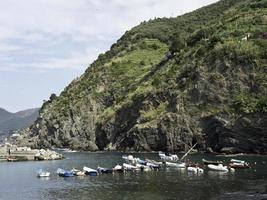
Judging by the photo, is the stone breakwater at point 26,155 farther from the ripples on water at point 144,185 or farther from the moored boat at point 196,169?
the moored boat at point 196,169

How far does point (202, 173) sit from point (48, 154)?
3193 inches

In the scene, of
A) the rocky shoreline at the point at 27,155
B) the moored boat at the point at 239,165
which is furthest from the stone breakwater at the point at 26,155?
the moored boat at the point at 239,165

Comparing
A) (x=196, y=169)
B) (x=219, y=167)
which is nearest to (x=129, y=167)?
(x=196, y=169)

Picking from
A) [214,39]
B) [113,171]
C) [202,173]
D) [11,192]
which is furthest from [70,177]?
[214,39]

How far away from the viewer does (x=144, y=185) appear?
99062 millimetres

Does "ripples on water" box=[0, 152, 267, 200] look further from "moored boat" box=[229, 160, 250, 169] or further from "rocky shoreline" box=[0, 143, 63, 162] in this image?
"rocky shoreline" box=[0, 143, 63, 162]

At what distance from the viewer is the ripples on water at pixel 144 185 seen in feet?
282

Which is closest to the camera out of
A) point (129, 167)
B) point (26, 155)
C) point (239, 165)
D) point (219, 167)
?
point (219, 167)

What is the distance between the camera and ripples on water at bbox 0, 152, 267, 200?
85.9m

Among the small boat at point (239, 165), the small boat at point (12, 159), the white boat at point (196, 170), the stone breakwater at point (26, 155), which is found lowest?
the white boat at point (196, 170)

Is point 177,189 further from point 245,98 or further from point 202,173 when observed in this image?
point 245,98

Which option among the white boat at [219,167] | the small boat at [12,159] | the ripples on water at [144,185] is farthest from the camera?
the small boat at [12,159]

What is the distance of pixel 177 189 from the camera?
91.2 m

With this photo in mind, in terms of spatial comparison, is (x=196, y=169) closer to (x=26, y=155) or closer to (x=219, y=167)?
(x=219, y=167)
